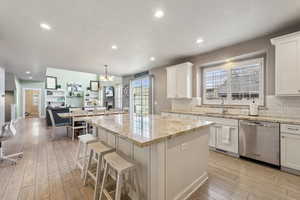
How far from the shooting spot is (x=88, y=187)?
1.96m

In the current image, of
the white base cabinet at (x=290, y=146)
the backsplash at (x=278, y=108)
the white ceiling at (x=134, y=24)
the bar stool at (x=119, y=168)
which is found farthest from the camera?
the backsplash at (x=278, y=108)

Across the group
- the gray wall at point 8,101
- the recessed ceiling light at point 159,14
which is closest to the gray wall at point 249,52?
the recessed ceiling light at point 159,14

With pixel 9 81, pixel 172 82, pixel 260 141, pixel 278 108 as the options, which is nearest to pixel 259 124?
pixel 260 141

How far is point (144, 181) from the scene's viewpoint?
1.54 meters

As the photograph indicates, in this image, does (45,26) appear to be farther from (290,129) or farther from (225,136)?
(290,129)

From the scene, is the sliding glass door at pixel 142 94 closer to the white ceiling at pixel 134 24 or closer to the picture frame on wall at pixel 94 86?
the white ceiling at pixel 134 24

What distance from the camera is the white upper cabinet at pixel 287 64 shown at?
94.0 inches

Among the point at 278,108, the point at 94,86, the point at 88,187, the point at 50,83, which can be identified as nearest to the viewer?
the point at 88,187

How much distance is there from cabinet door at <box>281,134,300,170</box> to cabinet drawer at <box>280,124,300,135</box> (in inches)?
2.6

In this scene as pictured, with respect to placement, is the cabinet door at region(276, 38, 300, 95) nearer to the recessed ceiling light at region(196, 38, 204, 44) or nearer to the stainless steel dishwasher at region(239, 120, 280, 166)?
the stainless steel dishwasher at region(239, 120, 280, 166)

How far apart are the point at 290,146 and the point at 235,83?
1.78 m

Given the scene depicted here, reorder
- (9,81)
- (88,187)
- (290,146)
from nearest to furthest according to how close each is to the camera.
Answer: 1. (88,187)
2. (290,146)
3. (9,81)

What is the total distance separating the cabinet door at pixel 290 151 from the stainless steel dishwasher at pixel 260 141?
6 centimetres

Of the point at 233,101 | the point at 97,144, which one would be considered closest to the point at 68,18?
the point at 97,144
